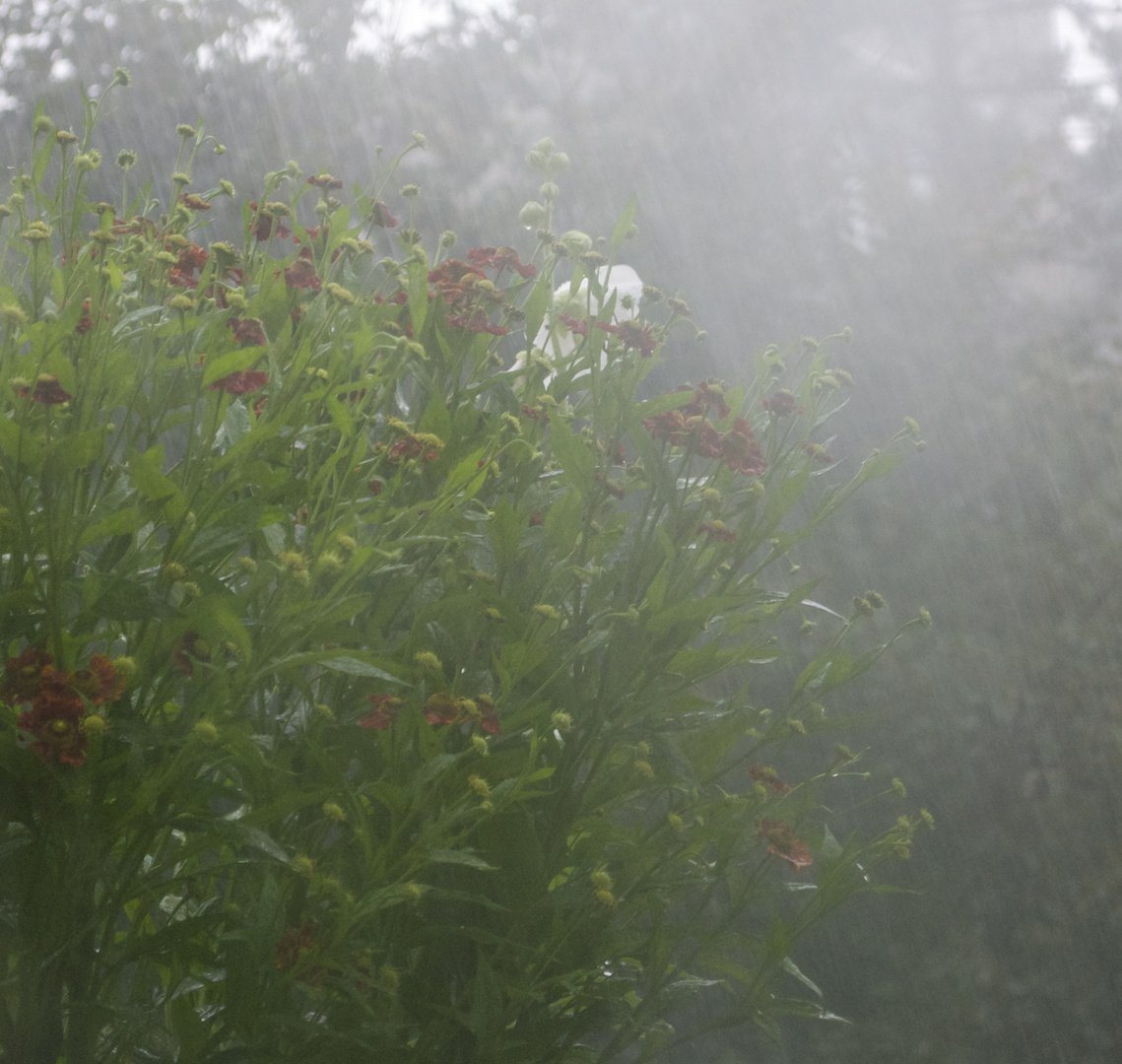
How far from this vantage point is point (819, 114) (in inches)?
178

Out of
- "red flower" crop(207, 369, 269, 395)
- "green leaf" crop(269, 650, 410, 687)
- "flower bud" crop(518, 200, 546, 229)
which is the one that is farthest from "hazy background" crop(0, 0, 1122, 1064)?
"green leaf" crop(269, 650, 410, 687)

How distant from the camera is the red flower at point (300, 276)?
924 mm

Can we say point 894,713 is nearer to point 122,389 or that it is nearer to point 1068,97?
point 122,389

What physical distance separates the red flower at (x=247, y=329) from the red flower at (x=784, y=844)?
586 millimetres

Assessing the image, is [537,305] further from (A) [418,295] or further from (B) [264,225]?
(B) [264,225]

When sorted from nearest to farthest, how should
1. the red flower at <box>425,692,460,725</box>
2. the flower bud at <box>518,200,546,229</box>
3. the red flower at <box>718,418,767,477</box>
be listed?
the red flower at <box>425,692,460,725</box>
the red flower at <box>718,418,767,477</box>
the flower bud at <box>518,200,546,229</box>

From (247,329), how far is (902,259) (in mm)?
3425

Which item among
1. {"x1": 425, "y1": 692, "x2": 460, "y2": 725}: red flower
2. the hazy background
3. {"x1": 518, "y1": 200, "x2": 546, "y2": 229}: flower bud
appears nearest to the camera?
{"x1": 425, "y1": 692, "x2": 460, "y2": 725}: red flower

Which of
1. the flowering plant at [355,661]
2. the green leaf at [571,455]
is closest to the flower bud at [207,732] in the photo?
the flowering plant at [355,661]

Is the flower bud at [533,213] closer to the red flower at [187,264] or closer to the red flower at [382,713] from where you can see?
the red flower at [187,264]

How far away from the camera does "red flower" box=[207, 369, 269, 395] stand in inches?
28.5

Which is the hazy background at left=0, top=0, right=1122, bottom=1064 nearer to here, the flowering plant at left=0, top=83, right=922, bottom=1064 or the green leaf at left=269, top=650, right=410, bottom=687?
the flowering plant at left=0, top=83, right=922, bottom=1064

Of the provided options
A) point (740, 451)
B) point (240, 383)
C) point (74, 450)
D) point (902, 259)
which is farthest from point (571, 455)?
point (902, 259)

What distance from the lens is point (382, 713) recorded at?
779mm
